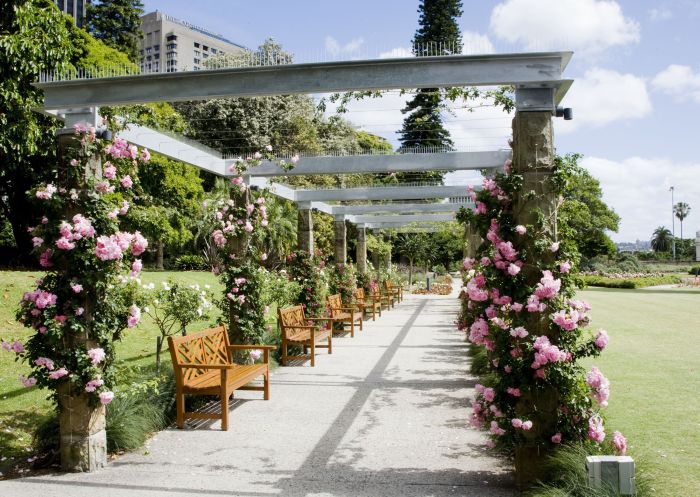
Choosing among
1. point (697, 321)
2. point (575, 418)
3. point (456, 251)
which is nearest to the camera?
point (575, 418)

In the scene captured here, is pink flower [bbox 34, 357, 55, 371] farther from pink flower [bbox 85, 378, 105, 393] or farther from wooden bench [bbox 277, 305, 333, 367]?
wooden bench [bbox 277, 305, 333, 367]

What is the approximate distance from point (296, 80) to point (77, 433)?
3.23 metres

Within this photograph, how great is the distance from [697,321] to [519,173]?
1289 cm

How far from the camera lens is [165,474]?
422 cm

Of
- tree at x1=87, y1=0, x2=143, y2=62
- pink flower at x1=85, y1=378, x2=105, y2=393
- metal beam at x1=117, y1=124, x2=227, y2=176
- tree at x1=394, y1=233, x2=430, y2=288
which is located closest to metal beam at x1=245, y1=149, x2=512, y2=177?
metal beam at x1=117, y1=124, x2=227, y2=176

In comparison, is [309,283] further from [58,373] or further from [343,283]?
[58,373]

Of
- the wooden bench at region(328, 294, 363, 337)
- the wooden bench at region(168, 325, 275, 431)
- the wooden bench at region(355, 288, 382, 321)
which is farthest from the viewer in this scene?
the wooden bench at region(355, 288, 382, 321)

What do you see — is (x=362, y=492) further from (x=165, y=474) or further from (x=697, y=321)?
(x=697, y=321)

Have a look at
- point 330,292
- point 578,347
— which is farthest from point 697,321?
point 578,347

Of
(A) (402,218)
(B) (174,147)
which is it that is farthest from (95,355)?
(A) (402,218)

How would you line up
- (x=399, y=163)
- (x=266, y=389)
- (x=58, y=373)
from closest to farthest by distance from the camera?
(x=58, y=373) < (x=266, y=389) < (x=399, y=163)

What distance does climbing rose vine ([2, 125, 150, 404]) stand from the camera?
4199mm

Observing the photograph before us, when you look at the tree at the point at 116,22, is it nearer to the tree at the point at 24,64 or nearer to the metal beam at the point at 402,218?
the metal beam at the point at 402,218

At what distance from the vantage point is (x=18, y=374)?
7.52 metres
